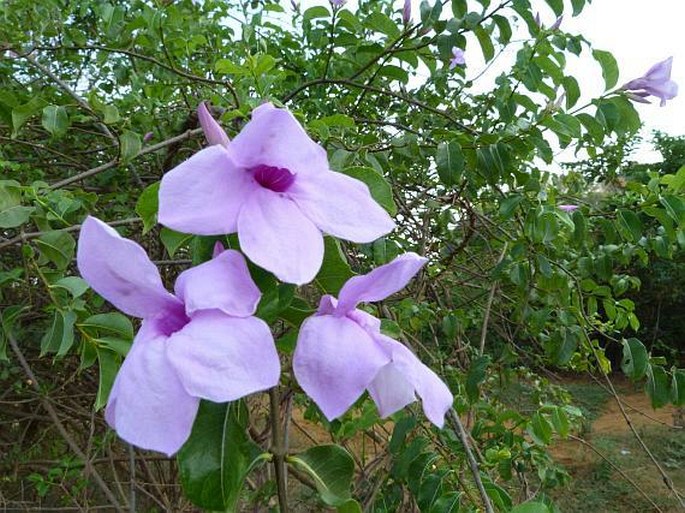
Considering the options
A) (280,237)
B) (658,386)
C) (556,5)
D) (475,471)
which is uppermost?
(556,5)

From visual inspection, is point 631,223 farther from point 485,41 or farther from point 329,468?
point 329,468

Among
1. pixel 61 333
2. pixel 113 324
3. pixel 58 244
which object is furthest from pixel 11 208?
pixel 113 324

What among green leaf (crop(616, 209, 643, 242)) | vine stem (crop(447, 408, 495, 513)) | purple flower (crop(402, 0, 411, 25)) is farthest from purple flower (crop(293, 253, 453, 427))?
purple flower (crop(402, 0, 411, 25))

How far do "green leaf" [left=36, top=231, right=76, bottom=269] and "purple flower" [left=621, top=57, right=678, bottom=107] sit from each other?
46.5 inches

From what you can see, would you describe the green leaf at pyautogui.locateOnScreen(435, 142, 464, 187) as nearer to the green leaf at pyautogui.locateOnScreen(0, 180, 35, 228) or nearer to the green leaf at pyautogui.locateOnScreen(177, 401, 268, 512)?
the green leaf at pyautogui.locateOnScreen(0, 180, 35, 228)

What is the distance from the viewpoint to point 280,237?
44 cm

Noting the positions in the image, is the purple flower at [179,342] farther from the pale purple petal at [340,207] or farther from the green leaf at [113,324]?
the green leaf at [113,324]

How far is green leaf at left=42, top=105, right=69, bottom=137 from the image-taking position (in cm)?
124

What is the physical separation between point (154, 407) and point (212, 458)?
0.40 ft

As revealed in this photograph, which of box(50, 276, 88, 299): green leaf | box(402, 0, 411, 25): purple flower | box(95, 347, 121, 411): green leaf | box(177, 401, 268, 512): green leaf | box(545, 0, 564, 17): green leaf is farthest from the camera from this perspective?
→ box(402, 0, 411, 25): purple flower

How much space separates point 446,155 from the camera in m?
1.35

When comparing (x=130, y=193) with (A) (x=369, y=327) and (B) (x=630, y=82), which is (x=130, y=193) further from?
(A) (x=369, y=327)

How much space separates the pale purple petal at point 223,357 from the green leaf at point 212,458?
107 mm

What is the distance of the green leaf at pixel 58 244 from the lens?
1.03m
